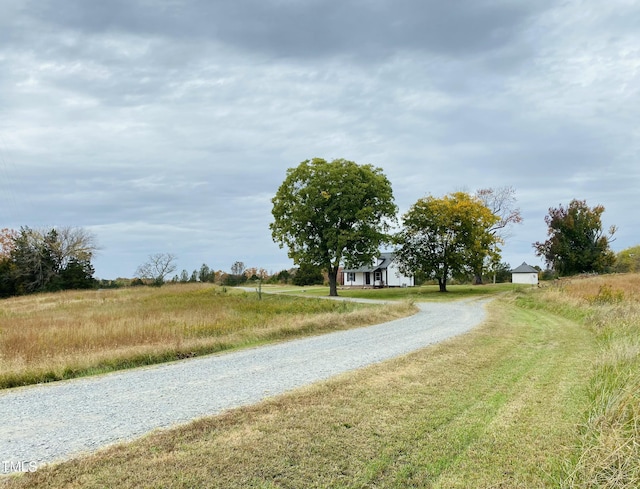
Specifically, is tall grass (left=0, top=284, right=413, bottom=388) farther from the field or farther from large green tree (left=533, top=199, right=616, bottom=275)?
large green tree (left=533, top=199, right=616, bottom=275)

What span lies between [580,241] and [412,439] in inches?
2066

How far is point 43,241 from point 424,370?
66.3m

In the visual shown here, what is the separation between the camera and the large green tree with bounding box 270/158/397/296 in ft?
124

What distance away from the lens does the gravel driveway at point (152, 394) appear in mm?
5039

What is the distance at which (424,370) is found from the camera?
8125mm

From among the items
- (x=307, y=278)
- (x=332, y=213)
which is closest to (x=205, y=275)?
(x=307, y=278)

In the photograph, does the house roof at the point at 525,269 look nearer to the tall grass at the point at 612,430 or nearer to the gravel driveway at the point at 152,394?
the gravel driveway at the point at 152,394

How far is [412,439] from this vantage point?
16.0 feet

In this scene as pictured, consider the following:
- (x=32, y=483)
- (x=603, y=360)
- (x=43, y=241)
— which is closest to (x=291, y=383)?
(x=32, y=483)

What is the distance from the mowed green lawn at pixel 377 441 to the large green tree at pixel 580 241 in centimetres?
4734

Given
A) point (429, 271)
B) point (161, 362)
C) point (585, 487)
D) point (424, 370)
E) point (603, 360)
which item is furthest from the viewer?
point (429, 271)

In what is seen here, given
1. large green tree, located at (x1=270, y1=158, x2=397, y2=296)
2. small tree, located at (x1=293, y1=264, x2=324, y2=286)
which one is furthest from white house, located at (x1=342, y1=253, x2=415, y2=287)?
large green tree, located at (x1=270, y1=158, x2=397, y2=296)

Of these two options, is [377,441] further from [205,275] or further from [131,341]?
[205,275]

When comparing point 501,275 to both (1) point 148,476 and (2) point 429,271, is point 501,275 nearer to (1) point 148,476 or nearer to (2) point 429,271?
(2) point 429,271
